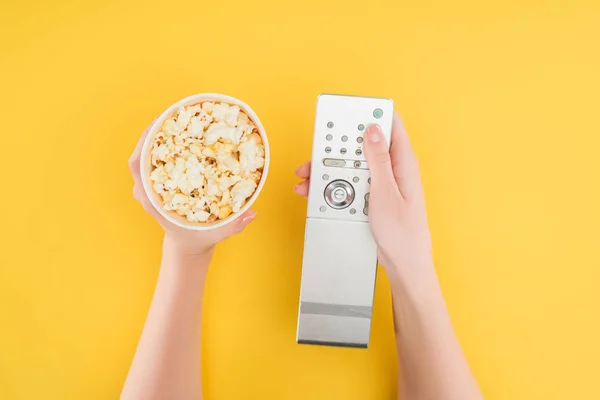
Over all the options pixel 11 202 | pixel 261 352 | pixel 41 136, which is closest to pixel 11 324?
pixel 11 202

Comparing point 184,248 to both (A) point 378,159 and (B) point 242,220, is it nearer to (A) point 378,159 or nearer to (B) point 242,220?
(B) point 242,220

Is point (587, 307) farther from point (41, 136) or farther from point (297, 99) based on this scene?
point (41, 136)

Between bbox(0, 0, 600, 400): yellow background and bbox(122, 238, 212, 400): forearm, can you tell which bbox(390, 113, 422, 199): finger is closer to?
bbox(0, 0, 600, 400): yellow background

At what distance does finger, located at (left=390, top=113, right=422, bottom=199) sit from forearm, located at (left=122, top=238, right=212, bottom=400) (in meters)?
0.34

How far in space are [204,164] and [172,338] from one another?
311mm

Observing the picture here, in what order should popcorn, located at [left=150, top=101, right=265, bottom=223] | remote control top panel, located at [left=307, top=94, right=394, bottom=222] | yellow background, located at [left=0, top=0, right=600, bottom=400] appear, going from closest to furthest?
1. popcorn, located at [left=150, top=101, right=265, bottom=223]
2. remote control top panel, located at [left=307, top=94, right=394, bottom=222]
3. yellow background, located at [left=0, top=0, right=600, bottom=400]

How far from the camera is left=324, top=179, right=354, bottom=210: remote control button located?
78 centimetres

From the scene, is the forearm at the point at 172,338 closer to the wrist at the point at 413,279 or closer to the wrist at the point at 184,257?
the wrist at the point at 184,257

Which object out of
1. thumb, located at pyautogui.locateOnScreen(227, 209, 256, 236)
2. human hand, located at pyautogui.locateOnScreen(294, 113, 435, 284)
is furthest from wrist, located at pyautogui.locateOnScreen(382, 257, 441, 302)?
thumb, located at pyautogui.locateOnScreen(227, 209, 256, 236)

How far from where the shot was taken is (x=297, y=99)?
91cm

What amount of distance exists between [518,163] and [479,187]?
3.2 inches

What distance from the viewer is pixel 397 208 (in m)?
0.75

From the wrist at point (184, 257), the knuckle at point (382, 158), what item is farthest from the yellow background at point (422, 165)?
the knuckle at point (382, 158)

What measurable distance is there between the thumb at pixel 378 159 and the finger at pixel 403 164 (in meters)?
0.02
